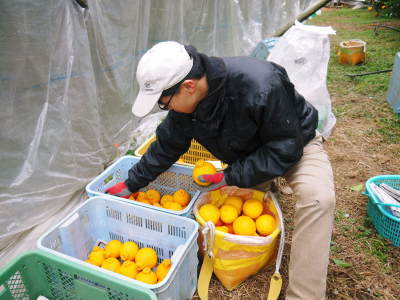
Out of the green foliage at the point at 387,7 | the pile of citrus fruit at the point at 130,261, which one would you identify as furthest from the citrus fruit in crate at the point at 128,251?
the green foliage at the point at 387,7

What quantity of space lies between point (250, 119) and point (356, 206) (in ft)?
5.20

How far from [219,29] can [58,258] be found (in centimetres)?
464

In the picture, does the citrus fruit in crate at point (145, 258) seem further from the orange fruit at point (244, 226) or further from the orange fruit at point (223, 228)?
the orange fruit at point (244, 226)

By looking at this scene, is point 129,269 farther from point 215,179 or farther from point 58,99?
point 58,99

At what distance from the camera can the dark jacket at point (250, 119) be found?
64.9 inches

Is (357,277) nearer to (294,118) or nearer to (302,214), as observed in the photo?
(302,214)

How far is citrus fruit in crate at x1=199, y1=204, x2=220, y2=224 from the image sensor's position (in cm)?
201

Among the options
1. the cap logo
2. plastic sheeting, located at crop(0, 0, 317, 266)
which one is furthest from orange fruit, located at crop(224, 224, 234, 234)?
plastic sheeting, located at crop(0, 0, 317, 266)

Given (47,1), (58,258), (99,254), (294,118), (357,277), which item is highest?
(47,1)

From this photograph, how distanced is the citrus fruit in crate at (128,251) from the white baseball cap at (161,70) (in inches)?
37.4

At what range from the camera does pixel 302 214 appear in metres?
1.78

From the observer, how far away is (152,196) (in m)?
2.45

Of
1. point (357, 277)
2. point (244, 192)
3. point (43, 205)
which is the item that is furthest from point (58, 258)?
point (357, 277)

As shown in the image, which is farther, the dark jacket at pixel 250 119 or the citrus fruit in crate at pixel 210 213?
the citrus fruit in crate at pixel 210 213
